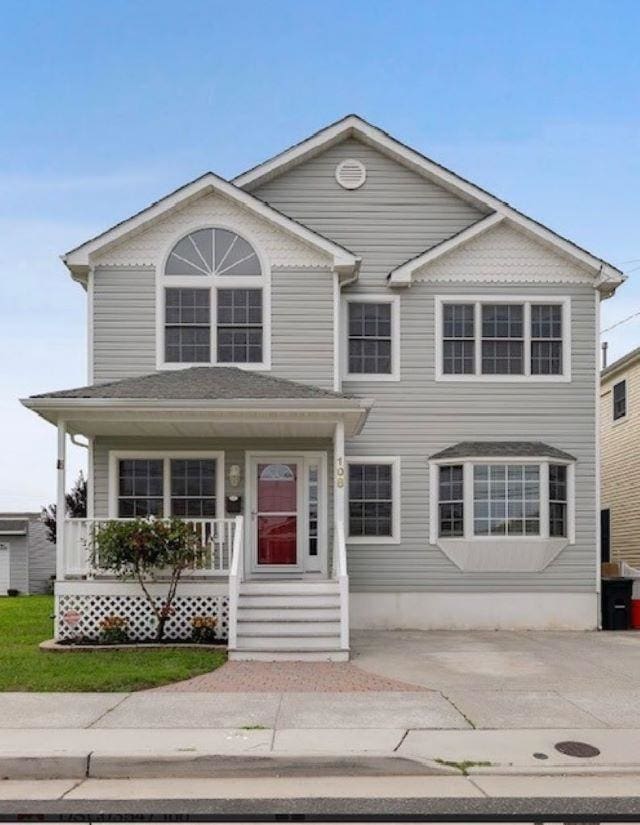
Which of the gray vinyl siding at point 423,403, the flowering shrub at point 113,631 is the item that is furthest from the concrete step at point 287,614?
the gray vinyl siding at point 423,403

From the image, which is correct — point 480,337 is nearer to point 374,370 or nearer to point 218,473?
point 374,370

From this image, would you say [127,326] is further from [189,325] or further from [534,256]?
[534,256]

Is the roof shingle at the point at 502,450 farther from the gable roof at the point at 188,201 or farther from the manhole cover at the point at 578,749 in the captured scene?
the manhole cover at the point at 578,749

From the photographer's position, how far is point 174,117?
56.7ft

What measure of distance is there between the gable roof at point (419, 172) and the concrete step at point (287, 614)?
238 inches

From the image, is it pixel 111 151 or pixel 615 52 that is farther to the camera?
pixel 111 151

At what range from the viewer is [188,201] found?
1367cm

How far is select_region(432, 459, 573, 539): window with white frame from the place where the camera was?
552 inches

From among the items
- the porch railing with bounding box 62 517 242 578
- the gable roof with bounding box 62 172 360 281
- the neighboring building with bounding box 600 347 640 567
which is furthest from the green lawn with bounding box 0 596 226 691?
the neighboring building with bounding box 600 347 640 567

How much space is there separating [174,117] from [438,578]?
10981 millimetres

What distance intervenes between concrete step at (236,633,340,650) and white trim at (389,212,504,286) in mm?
6446

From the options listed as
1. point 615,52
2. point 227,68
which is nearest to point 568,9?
point 615,52

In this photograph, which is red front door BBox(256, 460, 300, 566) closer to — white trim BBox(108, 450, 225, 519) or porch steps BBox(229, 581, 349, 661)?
white trim BBox(108, 450, 225, 519)

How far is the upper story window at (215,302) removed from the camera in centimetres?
1378
